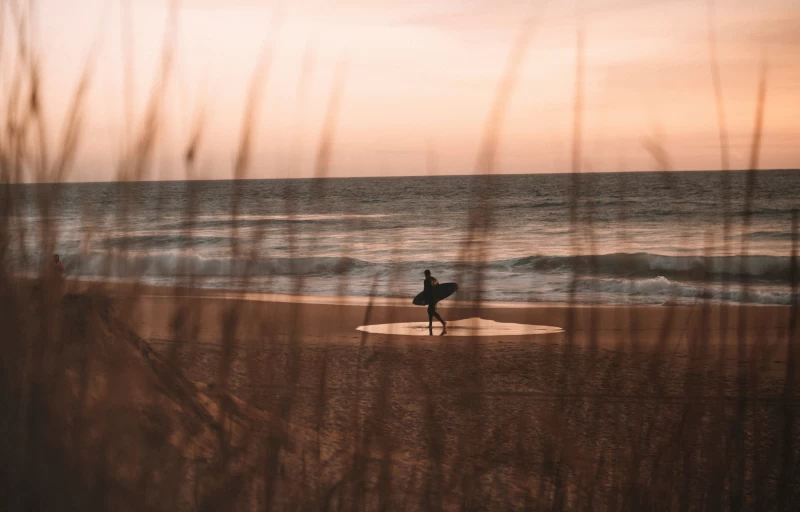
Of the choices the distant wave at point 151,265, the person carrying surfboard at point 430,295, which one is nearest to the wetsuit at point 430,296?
the person carrying surfboard at point 430,295

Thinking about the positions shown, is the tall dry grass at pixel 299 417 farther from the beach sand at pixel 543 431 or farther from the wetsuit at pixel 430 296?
the wetsuit at pixel 430 296

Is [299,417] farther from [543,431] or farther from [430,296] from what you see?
[430,296]

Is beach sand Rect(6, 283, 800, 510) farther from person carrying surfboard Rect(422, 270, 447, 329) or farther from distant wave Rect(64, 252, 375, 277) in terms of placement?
person carrying surfboard Rect(422, 270, 447, 329)

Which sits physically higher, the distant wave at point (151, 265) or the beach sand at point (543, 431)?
the distant wave at point (151, 265)

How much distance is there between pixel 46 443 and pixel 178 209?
595 millimetres

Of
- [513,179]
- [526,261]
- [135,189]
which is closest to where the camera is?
[135,189]

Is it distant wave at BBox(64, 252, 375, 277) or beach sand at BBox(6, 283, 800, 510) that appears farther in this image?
distant wave at BBox(64, 252, 375, 277)

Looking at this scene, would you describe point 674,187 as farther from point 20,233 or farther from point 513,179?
point 513,179

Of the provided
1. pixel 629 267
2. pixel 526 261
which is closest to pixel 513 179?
pixel 526 261

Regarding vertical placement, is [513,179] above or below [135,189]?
above

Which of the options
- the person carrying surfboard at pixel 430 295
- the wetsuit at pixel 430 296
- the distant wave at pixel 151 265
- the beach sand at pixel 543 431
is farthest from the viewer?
the wetsuit at pixel 430 296

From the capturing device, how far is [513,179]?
63812 millimetres

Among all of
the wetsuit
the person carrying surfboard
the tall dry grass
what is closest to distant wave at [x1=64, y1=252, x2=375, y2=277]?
the tall dry grass

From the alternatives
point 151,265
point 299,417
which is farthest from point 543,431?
point 151,265
